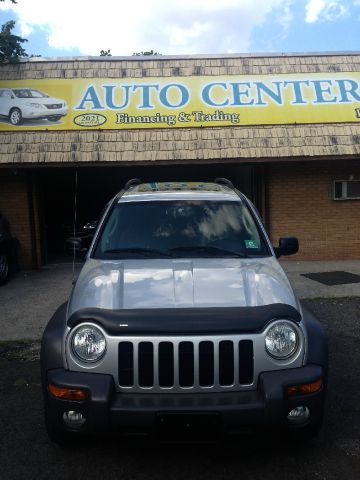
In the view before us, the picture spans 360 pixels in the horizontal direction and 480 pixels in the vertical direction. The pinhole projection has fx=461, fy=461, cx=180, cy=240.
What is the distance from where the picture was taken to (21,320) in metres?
Answer: 6.74

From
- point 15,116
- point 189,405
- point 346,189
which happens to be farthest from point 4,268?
point 346,189

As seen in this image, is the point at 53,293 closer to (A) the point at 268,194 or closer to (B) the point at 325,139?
(A) the point at 268,194

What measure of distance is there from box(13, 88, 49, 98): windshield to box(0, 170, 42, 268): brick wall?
6.24 ft

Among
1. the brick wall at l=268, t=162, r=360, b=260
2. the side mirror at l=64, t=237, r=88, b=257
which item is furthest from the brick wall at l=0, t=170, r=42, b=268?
the side mirror at l=64, t=237, r=88, b=257

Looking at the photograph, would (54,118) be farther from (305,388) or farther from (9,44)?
(305,388)

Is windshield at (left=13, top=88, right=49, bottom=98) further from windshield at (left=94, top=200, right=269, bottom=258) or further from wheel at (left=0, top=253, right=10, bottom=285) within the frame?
windshield at (left=94, top=200, right=269, bottom=258)

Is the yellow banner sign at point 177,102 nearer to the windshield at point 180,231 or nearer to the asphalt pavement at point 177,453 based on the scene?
the windshield at point 180,231

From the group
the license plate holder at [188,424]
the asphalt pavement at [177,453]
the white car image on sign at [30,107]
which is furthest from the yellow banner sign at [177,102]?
the license plate holder at [188,424]

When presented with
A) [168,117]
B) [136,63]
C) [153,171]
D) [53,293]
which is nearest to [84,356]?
[53,293]

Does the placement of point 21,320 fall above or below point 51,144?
below

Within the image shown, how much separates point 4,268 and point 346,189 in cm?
803

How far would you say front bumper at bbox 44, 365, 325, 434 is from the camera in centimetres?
271

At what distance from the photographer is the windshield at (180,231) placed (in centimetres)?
397

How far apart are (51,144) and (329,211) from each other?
6703 mm
